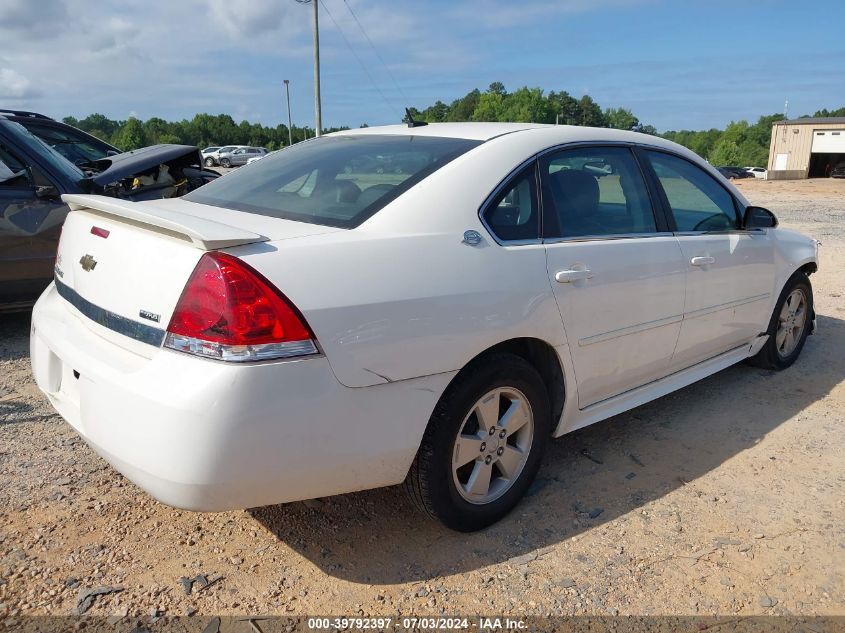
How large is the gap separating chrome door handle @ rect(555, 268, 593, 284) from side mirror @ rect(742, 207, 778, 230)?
176 cm

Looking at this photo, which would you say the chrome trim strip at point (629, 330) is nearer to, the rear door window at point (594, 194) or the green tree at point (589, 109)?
the rear door window at point (594, 194)

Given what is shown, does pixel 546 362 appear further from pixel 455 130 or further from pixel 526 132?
pixel 455 130

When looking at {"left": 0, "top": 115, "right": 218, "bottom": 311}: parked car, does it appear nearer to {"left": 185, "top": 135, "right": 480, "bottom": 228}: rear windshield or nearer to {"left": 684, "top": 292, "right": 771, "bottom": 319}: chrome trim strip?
{"left": 185, "top": 135, "right": 480, "bottom": 228}: rear windshield

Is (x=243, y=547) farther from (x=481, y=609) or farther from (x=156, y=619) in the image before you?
(x=481, y=609)

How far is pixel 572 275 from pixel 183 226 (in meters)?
1.58

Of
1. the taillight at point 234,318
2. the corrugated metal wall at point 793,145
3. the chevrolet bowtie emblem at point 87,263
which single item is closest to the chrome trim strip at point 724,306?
the taillight at point 234,318

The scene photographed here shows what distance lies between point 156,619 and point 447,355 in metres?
1.31

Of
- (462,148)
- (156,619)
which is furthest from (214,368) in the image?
(462,148)

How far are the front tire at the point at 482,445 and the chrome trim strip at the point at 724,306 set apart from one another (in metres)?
1.20

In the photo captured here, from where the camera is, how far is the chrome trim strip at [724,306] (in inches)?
141

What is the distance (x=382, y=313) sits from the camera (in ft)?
7.27

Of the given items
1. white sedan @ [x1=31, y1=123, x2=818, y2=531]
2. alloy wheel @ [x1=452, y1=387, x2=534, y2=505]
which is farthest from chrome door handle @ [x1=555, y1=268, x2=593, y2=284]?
alloy wheel @ [x1=452, y1=387, x2=534, y2=505]

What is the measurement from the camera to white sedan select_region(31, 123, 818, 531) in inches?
80.6

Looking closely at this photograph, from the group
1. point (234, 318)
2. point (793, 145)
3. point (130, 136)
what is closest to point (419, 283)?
point (234, 318)
